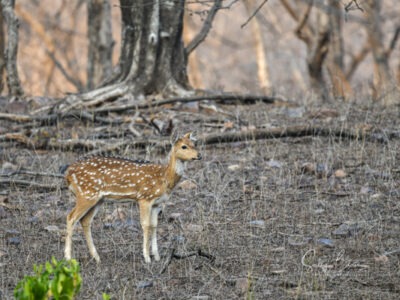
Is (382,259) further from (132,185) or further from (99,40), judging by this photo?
(99,40)

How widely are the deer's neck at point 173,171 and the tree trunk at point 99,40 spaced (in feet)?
41.5

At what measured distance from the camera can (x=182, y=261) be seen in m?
7.65

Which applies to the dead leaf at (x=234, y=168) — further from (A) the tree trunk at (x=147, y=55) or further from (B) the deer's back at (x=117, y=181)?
(A) the tree trunk at (x=147, y=55)

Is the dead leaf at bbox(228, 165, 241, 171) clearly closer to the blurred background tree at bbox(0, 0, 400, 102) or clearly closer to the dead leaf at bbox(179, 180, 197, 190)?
the dead leaf at bbox(179, 180, 197, 190)

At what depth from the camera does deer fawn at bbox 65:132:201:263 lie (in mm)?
7906

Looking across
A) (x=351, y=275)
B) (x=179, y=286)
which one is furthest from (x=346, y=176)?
(x=179, y=286)

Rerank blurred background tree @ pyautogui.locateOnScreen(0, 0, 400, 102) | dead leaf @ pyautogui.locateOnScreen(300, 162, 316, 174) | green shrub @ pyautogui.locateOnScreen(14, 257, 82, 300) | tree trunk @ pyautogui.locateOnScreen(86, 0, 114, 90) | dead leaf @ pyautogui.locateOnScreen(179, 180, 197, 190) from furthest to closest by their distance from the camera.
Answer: tree trunk @ pyautogui.locateOnScreen(86, 0, 114, 90) → blurred background tree @ pyautogui.locateOnScreen(0, 0, 400, 102) → dead leaf @ pyautogui.locateOnScreen(300, 162, 316, 174) → dead leaf @ pyautogui.locateOnScreen(179, 180, 197, 190) → green shrub @ pyautogui.locateOnScreen(14, 257, 82, 300)

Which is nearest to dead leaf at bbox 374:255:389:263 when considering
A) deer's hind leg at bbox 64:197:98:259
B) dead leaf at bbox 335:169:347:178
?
deer's hind leg at bbox 64:197:98:259

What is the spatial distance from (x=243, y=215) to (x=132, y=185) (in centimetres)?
192

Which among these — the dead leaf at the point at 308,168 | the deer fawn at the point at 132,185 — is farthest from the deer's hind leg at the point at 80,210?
the dead leaf at the point at 308,168

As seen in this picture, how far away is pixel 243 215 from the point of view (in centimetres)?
940

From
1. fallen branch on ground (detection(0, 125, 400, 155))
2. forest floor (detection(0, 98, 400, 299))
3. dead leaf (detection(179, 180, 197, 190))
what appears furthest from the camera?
fallen branch on ground (detection(0, 125, 400, 155))

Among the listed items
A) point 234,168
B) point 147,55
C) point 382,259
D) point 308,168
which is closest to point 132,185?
point 382,259

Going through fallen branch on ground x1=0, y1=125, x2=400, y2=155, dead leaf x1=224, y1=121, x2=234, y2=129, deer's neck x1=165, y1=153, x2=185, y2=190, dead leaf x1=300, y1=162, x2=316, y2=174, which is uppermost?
deer's neck x1=165, y1=153, x2=185, y2=190
